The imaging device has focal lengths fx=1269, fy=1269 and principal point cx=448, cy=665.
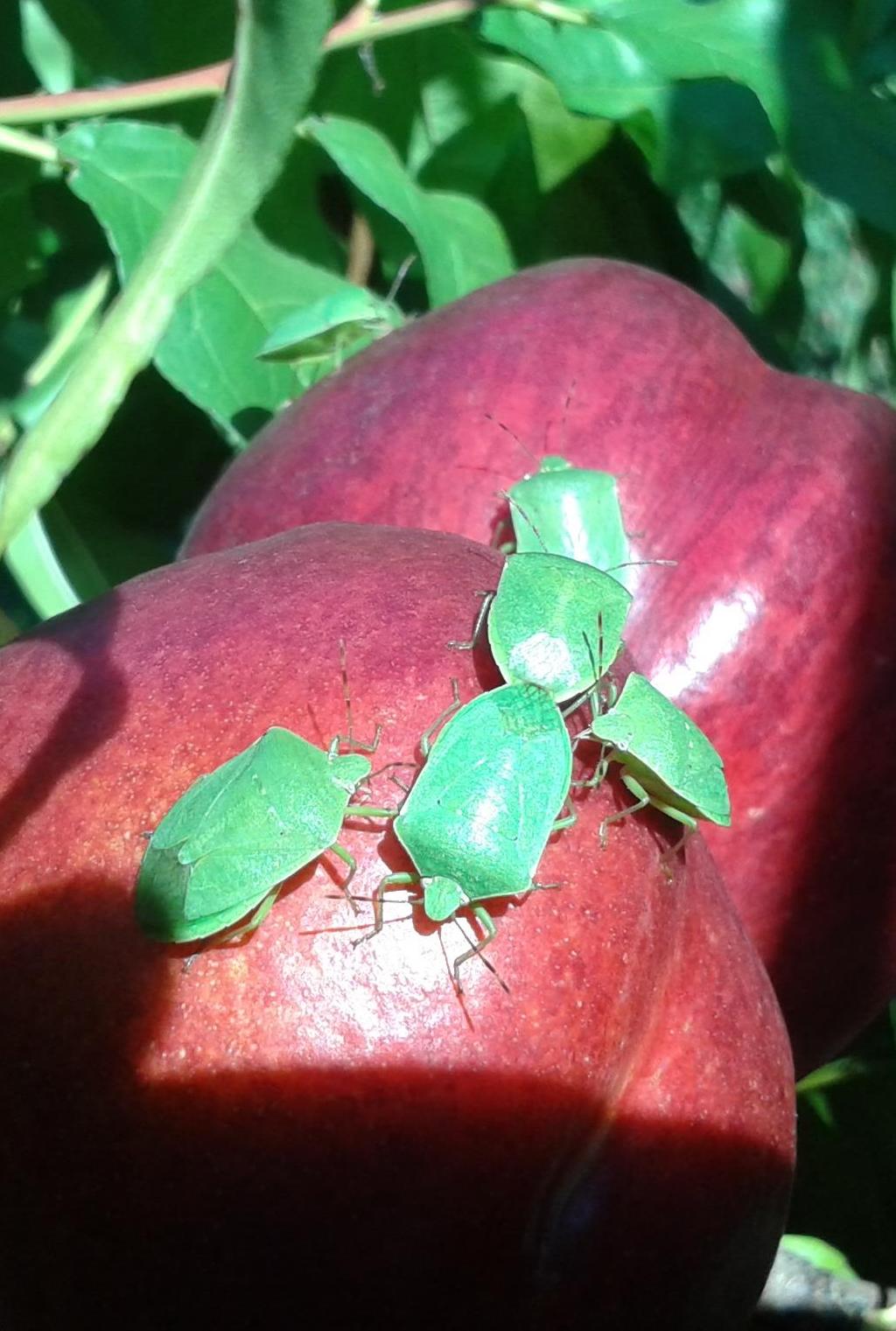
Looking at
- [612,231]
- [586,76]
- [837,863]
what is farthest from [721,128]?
[837,863]

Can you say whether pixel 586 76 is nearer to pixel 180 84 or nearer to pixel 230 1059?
pixel 180 84

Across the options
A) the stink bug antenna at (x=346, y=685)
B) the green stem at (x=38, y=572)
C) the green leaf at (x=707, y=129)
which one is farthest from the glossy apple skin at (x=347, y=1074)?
the green leaf at (x=707, y=129)

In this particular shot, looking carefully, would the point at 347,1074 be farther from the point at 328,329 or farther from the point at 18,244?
the point at 18,244

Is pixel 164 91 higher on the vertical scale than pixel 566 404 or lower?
higher

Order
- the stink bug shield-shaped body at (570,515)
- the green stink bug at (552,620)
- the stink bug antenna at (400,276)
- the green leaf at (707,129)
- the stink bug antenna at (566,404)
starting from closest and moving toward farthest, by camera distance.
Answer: the green stink bug at (552,620) < the stink bug shield-shaped body at (570,515) < the stink bug antenna at (566,404) < the green leaf at (707,129) < the stink bug antenna at (400,276)

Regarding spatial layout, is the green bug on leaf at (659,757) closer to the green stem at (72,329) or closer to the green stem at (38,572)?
the green stem at (38,572)

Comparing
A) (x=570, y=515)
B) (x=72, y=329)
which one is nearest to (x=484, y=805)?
(x=570, y=515)
